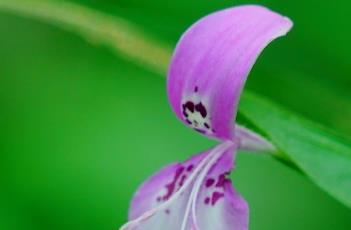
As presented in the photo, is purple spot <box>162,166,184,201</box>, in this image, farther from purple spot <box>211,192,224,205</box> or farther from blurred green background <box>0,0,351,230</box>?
blurred green background <box>0,0,351,230</box>

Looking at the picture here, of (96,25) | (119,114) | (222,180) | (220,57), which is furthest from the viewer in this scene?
(119,114)

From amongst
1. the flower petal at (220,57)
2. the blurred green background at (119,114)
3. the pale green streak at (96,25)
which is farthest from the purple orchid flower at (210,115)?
the blurred green background at (119,114)

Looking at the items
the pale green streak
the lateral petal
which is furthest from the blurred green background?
the lateral petal

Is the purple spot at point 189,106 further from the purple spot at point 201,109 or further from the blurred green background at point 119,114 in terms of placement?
the blurred green background at point 119,114

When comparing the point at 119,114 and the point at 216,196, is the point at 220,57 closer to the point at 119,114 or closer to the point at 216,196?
the point at 216,196

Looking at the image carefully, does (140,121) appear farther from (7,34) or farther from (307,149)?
(307,149)

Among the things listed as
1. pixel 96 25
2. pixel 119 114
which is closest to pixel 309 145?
pixel 96 25
